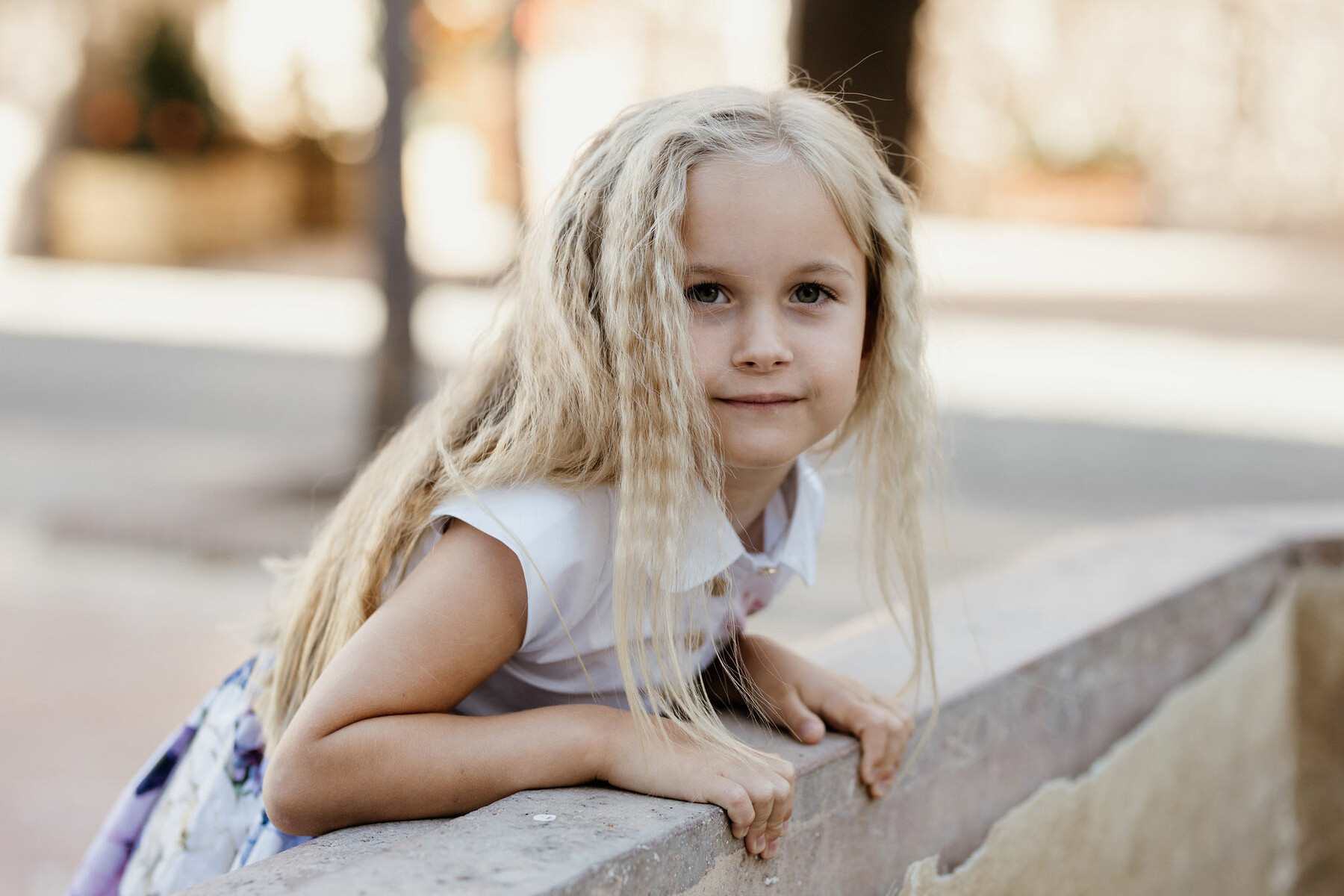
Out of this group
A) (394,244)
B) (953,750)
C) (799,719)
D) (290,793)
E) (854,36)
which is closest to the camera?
(290,793)

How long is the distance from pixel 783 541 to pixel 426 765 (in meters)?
0.53

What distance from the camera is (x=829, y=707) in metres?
1.62

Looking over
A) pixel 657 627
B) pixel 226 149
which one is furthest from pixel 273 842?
pixel 226 149

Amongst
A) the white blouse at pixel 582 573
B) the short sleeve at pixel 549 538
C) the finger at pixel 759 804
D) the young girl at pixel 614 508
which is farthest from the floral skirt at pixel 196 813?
the finger at pixel 759 804

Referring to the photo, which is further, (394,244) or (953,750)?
(394,244)

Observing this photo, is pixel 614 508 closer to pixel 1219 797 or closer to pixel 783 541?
pixel 783 541

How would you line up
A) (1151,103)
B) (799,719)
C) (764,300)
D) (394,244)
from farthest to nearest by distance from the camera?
1. (1151,103)
2. (394,244)
3. (799,719)
4. (764,300)

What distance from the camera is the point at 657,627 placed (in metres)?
1.41

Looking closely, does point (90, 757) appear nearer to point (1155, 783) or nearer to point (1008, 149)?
point (1155, 783)

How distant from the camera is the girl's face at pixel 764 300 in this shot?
1.40 metres

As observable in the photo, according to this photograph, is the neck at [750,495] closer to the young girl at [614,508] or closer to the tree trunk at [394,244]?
the young girl at [614,508]

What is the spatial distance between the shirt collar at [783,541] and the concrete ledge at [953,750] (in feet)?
0.65

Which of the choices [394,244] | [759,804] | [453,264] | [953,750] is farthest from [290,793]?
[453,264]

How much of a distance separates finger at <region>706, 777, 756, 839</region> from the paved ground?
1.71 ft
